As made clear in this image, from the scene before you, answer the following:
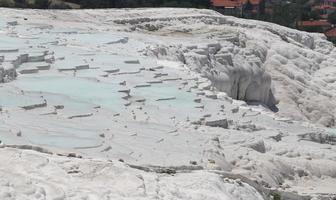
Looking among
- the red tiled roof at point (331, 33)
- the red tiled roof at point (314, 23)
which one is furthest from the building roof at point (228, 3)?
the red tiled roof at point (331, 33)

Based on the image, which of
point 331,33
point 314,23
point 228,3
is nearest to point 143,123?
point 228,3

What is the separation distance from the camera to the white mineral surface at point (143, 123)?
5023 mm

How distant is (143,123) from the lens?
7.26m

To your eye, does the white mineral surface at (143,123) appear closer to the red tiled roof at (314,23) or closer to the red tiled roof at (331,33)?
the red tiled roof at (331,33)

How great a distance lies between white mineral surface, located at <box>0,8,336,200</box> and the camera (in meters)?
Answer: 5.02

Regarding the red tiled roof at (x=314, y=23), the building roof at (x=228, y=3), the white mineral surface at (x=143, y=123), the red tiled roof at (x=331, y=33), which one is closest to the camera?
the white mineral surface at (x=143, y=123)

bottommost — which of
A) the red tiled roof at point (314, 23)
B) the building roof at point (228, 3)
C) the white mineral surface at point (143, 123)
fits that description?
the red tiled roof at point (314, 23)

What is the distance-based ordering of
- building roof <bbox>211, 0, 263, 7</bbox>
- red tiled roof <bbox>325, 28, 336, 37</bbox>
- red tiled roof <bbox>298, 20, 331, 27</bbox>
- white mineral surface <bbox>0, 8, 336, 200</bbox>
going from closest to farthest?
1. white mineral surface <bbox>0, 8, 336, 200</bbox>
2. building roof <bbox>211, 0, 263, 7</bbox>
3. red tiled roof <bbox>325, 28, 336, 37</bbox>
4. red tiled roof <bbox>298, 20, 331, 27</bbox>

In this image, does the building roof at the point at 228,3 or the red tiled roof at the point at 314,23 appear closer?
the building roof at the point at 228,3

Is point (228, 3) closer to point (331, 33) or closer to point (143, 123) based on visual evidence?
point (331, 33)

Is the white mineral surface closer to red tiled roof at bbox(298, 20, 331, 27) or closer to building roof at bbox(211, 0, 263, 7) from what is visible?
building roof at bbox(211, 0, 263, 7)

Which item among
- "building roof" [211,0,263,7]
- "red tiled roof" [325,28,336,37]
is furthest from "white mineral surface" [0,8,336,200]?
"red tiled roof" [325,28,336,37]

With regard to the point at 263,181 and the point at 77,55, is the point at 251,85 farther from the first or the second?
the point at 263,181

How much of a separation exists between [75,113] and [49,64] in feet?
8.98
